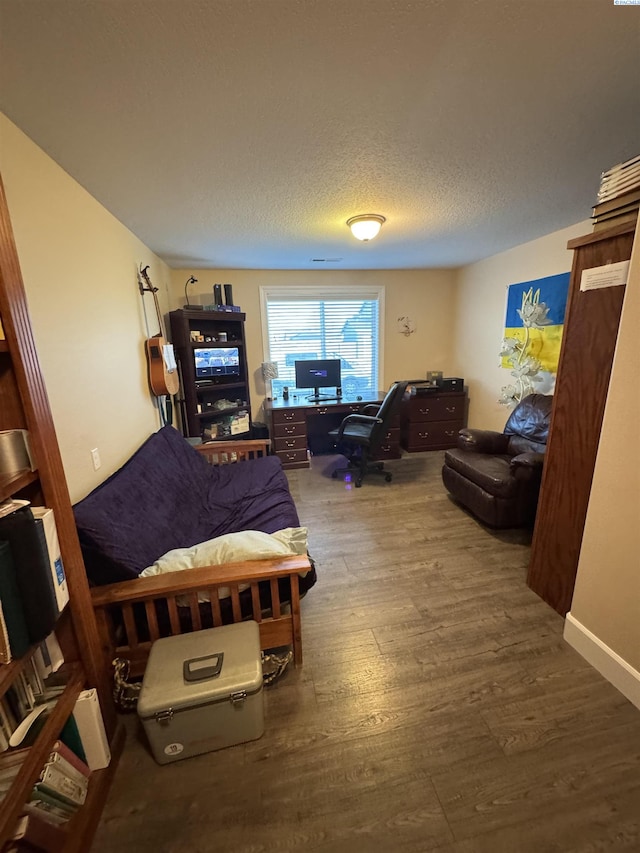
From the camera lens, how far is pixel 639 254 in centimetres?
124

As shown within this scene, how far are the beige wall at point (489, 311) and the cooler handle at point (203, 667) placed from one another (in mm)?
3727

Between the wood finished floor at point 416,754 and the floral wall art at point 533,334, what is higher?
the floral wall art at point 533,334

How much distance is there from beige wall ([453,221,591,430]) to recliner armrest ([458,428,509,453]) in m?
0.86

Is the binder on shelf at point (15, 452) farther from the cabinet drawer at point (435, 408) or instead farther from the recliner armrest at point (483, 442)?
the cabinet drawer at point (435, 408)

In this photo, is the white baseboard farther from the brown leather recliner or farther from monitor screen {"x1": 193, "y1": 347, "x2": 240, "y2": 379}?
monitor screen {"x1": 193, "y1": 347, "x2": 240, "y2": 379}

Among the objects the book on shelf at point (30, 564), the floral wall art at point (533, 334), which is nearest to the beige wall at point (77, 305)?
the book on shelf at point (30, 564)

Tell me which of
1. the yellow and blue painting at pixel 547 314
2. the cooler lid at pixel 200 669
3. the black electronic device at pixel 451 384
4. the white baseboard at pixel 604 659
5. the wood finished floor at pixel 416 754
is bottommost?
the wood finished floor at pixel 416 754

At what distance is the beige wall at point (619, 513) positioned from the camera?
1.29m

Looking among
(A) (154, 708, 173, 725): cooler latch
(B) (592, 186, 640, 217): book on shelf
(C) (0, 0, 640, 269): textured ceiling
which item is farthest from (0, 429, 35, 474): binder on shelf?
(B) (592, 186, 640, 217): book on shelf

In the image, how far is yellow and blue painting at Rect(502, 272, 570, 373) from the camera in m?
3.02

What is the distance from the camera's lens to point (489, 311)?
13.0 feet

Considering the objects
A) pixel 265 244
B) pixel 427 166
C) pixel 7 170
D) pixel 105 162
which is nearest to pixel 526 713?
pixel 427 166

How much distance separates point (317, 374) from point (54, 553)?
11.7 feet

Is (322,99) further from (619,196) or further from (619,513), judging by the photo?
(619,513)
